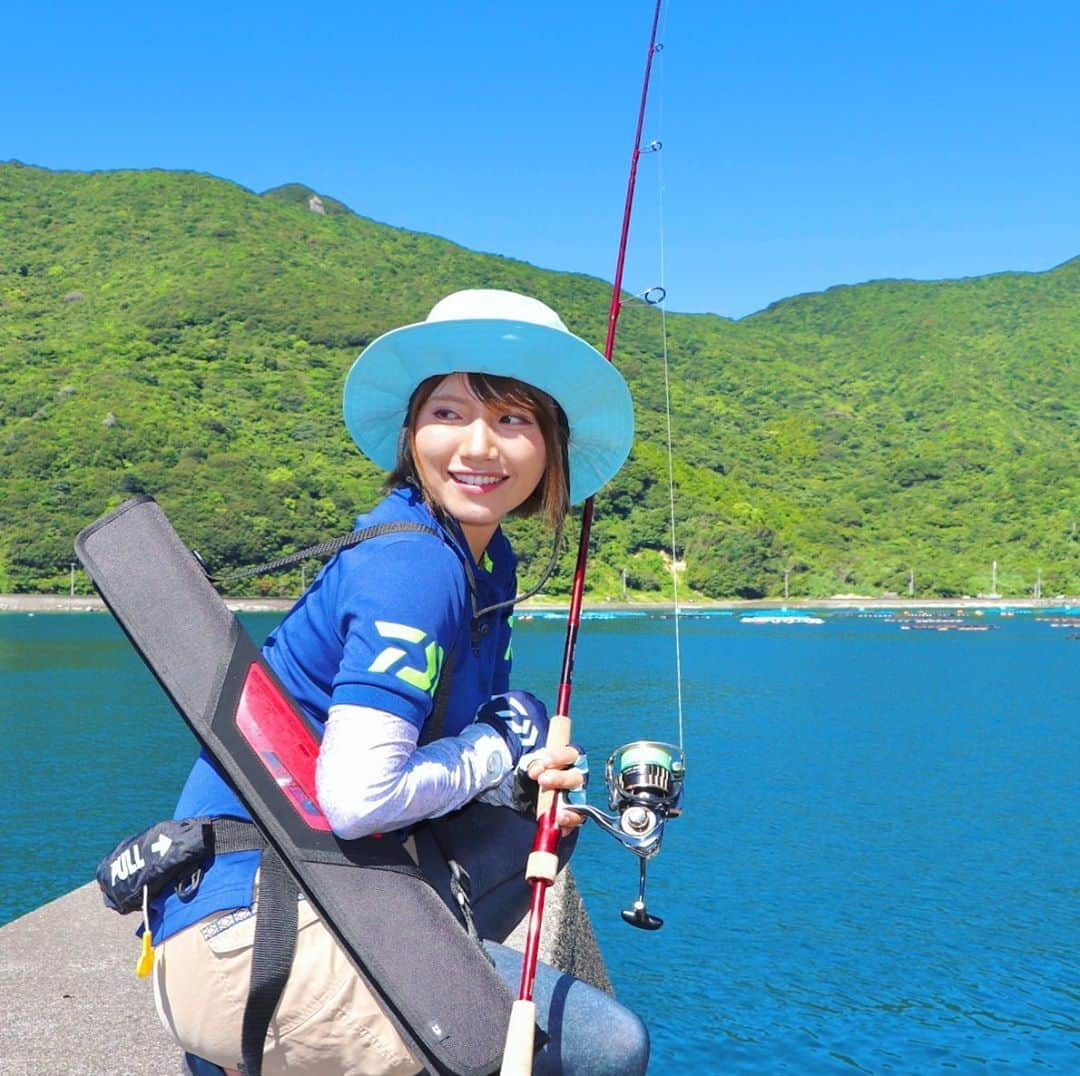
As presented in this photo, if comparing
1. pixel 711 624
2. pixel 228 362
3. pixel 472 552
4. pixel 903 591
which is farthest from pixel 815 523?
pixel 472 552

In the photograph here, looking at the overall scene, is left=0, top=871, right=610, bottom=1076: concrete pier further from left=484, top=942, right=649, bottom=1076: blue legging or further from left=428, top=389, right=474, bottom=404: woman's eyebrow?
left=428, top=389, right=474, bottom=404: woman's eyebrow

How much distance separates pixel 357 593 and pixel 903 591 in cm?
13578

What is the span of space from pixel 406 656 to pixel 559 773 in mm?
525

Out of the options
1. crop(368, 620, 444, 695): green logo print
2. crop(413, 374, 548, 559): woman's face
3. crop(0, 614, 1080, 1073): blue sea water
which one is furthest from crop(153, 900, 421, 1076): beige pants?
crop(0, 614, 1080, 1073): blue sea water

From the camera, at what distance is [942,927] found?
52.4 feet

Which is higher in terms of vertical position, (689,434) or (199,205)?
(199,205)

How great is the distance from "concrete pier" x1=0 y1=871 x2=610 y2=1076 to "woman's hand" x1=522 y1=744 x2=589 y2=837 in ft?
6.66

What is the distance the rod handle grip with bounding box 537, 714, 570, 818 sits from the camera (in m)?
2.43

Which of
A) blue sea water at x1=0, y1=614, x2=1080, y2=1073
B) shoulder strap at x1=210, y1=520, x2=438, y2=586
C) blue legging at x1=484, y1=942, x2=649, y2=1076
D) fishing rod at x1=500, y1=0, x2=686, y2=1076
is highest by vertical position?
shoulder strap at x1=210, y1=520, x2=438, y2=586

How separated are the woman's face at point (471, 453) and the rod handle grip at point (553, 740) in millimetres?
387

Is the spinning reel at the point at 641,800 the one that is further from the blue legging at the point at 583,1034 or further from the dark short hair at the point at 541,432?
the dark short hair at the point at 541,432

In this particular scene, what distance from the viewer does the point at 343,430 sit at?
14238cm

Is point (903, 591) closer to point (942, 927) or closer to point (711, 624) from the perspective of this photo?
point (711, 624)

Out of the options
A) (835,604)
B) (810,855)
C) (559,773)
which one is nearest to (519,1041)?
(559,773)
